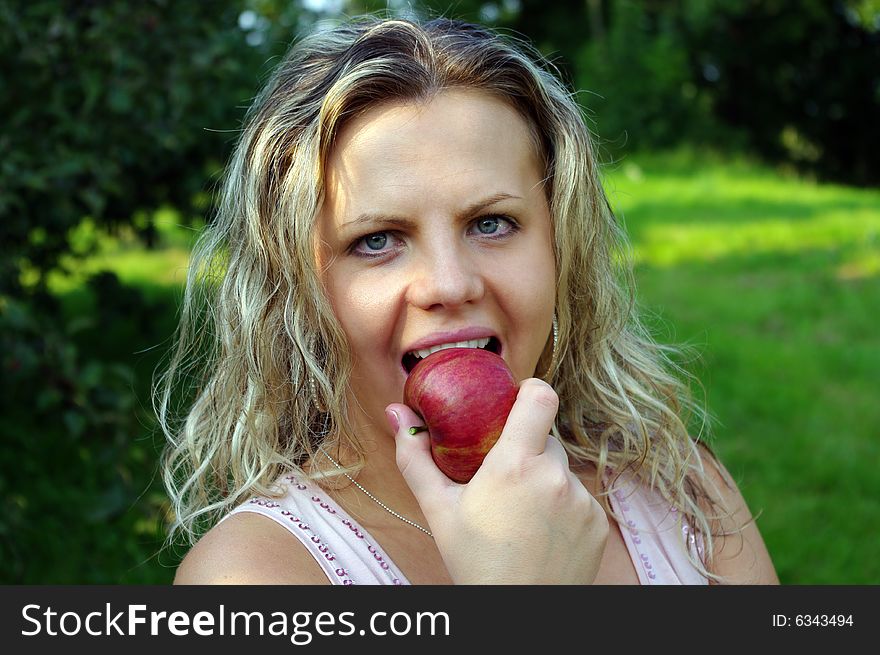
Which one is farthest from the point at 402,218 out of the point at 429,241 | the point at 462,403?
the point at 462,403

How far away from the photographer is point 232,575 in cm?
141

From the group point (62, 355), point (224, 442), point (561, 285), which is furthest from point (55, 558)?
point (561, 285)

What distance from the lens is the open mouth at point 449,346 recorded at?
62.9 inches

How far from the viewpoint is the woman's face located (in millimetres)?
1558

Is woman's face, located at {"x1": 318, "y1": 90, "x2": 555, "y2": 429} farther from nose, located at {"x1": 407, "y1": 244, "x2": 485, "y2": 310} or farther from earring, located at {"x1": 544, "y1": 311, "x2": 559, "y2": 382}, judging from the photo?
earring, located at {"x1": 544, "y1": 311, "x2": 559, "y2": 382}

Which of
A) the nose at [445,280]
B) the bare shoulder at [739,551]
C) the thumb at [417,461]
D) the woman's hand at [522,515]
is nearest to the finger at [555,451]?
the woman's hand at [522,515]

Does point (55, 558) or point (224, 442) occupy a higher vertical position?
point (224, 442)

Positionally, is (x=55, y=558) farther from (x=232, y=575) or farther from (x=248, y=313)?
(x=232, y=575)

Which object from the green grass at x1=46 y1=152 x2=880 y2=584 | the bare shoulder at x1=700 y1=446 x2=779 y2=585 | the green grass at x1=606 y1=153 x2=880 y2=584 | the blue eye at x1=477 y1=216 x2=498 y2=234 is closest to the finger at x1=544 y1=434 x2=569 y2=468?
the blue eye at x1=477 y1=216 x2=498 y2=234

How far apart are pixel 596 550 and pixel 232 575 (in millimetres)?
529

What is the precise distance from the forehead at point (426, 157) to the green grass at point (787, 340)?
2.17ft

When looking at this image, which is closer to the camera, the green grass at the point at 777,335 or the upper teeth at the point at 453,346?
the upper teeth at the point at 453,346

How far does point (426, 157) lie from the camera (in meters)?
1.57

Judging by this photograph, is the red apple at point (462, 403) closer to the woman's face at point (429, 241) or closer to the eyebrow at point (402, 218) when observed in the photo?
the woman's face at point (429, 241)
